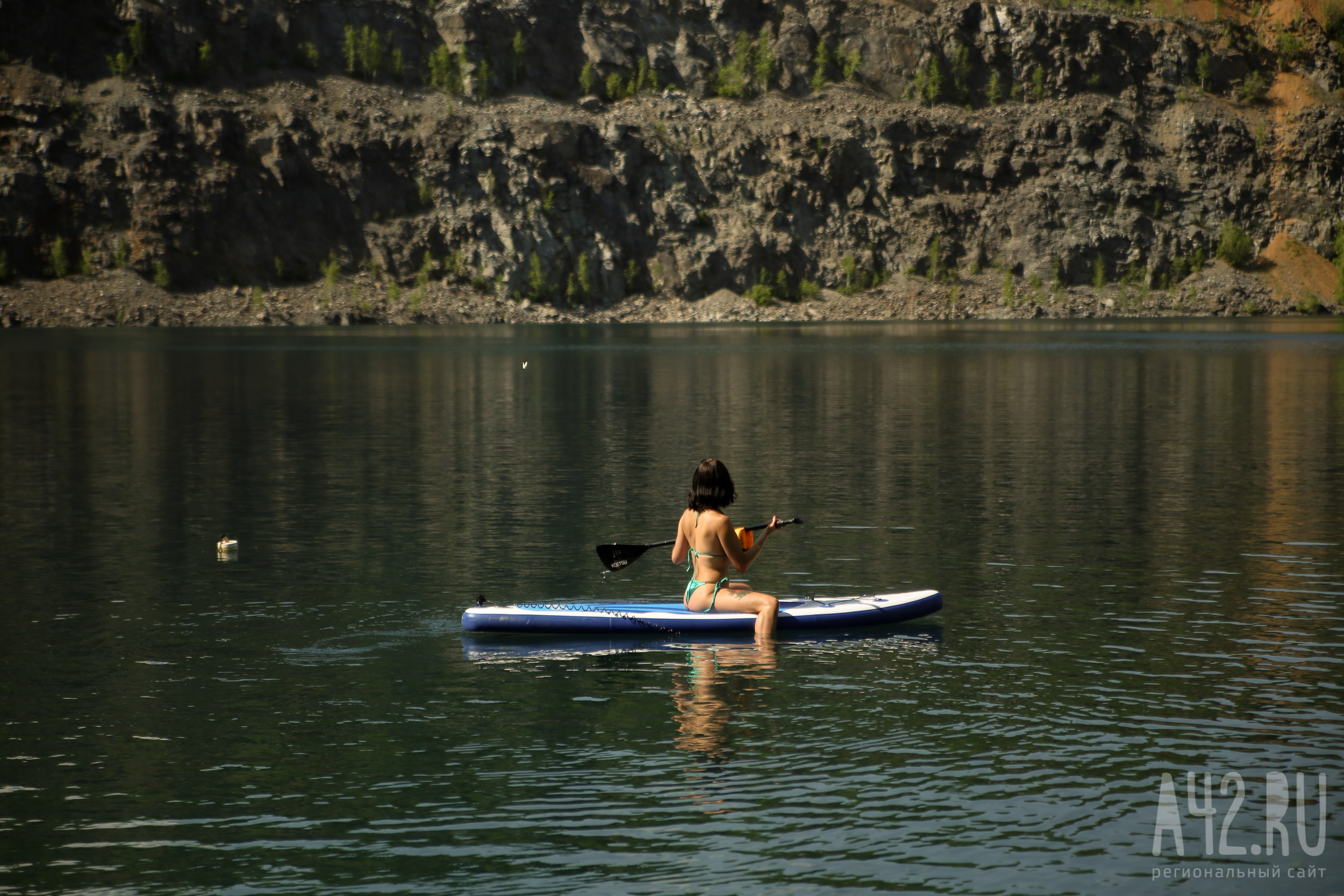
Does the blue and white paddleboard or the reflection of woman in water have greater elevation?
the blue and white paddleboard

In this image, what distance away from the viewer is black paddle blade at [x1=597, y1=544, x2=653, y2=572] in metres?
20.6

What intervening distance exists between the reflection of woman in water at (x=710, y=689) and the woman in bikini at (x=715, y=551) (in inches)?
23.6

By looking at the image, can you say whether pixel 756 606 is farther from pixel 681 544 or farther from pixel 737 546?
pixel 681 544

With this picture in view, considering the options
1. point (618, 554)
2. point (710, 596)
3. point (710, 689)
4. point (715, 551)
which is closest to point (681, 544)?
point (715, 551)

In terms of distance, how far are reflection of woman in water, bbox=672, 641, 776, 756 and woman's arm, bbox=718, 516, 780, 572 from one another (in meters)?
1.18

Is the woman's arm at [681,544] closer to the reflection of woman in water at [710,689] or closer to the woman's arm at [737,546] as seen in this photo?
the woman's arm at [737,546]

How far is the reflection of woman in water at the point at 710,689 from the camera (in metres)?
14.3

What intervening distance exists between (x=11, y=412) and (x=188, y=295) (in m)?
138

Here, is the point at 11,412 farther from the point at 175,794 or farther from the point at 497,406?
the point at 175,794

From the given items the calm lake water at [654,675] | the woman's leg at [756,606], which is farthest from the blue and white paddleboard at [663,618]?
the calm lake water at [654,675]

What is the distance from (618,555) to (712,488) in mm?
3451

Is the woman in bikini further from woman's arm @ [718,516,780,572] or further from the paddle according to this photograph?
the paddle

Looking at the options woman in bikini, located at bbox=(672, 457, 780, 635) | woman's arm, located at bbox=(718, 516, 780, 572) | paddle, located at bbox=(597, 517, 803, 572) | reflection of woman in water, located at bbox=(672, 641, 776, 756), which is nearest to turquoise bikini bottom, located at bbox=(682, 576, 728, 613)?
woman in bikini, located at bbox=(672, 457, 780, 635)

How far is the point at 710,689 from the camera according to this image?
16.3 meters
